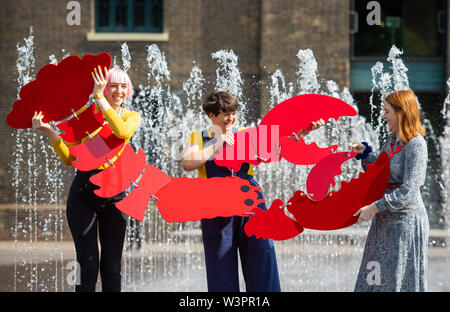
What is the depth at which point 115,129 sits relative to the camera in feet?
12.5

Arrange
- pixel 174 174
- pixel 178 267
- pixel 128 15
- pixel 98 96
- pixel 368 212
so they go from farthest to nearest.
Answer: pixel 128 15 < pixel 174 174 < pixel 178 267 < pixel 98 96 < pixel 368 212

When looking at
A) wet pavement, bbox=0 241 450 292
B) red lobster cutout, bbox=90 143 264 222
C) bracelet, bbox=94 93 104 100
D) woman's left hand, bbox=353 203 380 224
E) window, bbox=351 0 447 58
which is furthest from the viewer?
window, bbox=351 0 447 58

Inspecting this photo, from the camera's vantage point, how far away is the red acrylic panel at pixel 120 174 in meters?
3.88

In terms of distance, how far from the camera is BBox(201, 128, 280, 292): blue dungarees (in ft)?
12.2

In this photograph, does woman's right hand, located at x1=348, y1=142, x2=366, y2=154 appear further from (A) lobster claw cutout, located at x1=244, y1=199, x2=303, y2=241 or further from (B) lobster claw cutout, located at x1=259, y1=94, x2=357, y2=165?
(A) lobster claw cutout, located at x1=244, y1=199, x2=303, y2=241

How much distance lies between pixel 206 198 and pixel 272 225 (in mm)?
427

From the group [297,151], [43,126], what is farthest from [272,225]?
[43,126]

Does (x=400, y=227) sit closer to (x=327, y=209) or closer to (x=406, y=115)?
(x=327, y=209)

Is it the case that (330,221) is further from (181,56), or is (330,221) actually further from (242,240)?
(181,56)

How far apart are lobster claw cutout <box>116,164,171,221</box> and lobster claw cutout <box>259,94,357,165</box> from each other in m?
0.75

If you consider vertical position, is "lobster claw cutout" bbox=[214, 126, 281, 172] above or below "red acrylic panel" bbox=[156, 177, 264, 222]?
above

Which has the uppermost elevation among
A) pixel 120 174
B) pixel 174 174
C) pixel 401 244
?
pixel 120 174

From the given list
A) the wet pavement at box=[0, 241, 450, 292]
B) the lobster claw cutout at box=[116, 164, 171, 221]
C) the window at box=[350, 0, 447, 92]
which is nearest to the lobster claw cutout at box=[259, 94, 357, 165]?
the lobster claw cutout at box=[116, 164, 171, 221]
